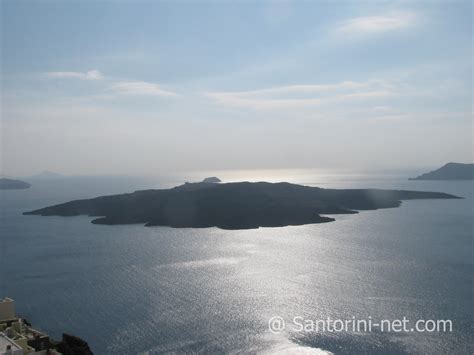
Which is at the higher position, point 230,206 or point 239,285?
point 230,206

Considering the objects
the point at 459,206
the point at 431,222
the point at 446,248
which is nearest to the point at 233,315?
the point at 446,248

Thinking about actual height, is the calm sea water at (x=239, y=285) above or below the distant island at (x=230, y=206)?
below

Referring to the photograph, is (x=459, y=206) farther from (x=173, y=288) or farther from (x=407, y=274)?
(x=173, y=288)

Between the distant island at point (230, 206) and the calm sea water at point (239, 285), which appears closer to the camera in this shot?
the calm sea water at point (239, 285)

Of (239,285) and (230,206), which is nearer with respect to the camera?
(239,285)
